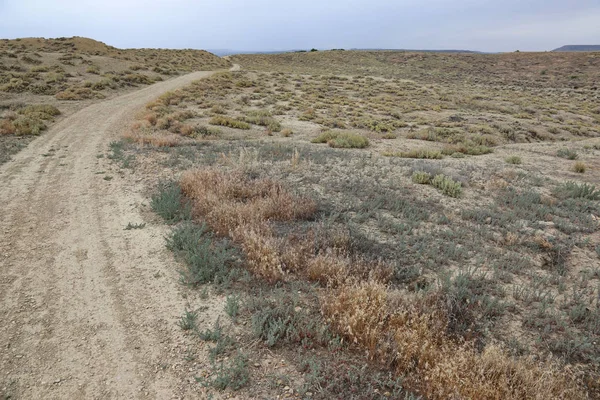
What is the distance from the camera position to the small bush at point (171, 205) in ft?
24.4

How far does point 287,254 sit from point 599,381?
13.6 feet

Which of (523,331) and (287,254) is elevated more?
(287,254)

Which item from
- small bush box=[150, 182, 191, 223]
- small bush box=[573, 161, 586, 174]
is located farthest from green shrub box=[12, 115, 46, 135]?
small bush box=[573, 161, 586, 174]

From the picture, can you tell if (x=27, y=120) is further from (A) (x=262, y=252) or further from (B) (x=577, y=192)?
(B) (x=577, y=192)

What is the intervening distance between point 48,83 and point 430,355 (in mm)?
33708

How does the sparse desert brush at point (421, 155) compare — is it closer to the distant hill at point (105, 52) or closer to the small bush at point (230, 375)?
the small bush at point (230, 375)

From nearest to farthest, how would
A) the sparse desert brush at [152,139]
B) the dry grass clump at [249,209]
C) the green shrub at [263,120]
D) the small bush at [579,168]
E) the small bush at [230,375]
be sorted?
1. the small bush at [230,375]
2. the dry grass clump at [249,209]
3. the small bush at [579,168]
4. the sparse desert brush at [152,139]
5. the green shrub at [263,120]

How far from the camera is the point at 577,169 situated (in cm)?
1229

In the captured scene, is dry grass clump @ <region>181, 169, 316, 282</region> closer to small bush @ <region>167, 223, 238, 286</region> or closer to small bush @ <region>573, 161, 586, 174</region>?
small bush @ <region>167, 223, 238, 286</region>

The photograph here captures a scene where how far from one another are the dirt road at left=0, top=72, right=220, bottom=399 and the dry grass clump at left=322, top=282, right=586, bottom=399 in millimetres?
2212

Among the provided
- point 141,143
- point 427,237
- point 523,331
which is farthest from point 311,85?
point 523,331

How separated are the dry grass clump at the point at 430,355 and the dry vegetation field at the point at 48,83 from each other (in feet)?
41.1

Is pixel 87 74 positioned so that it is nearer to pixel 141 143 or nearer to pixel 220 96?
pixel 220 96

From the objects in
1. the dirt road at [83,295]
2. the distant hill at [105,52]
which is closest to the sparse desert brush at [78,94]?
the dirt road at [83,295]
